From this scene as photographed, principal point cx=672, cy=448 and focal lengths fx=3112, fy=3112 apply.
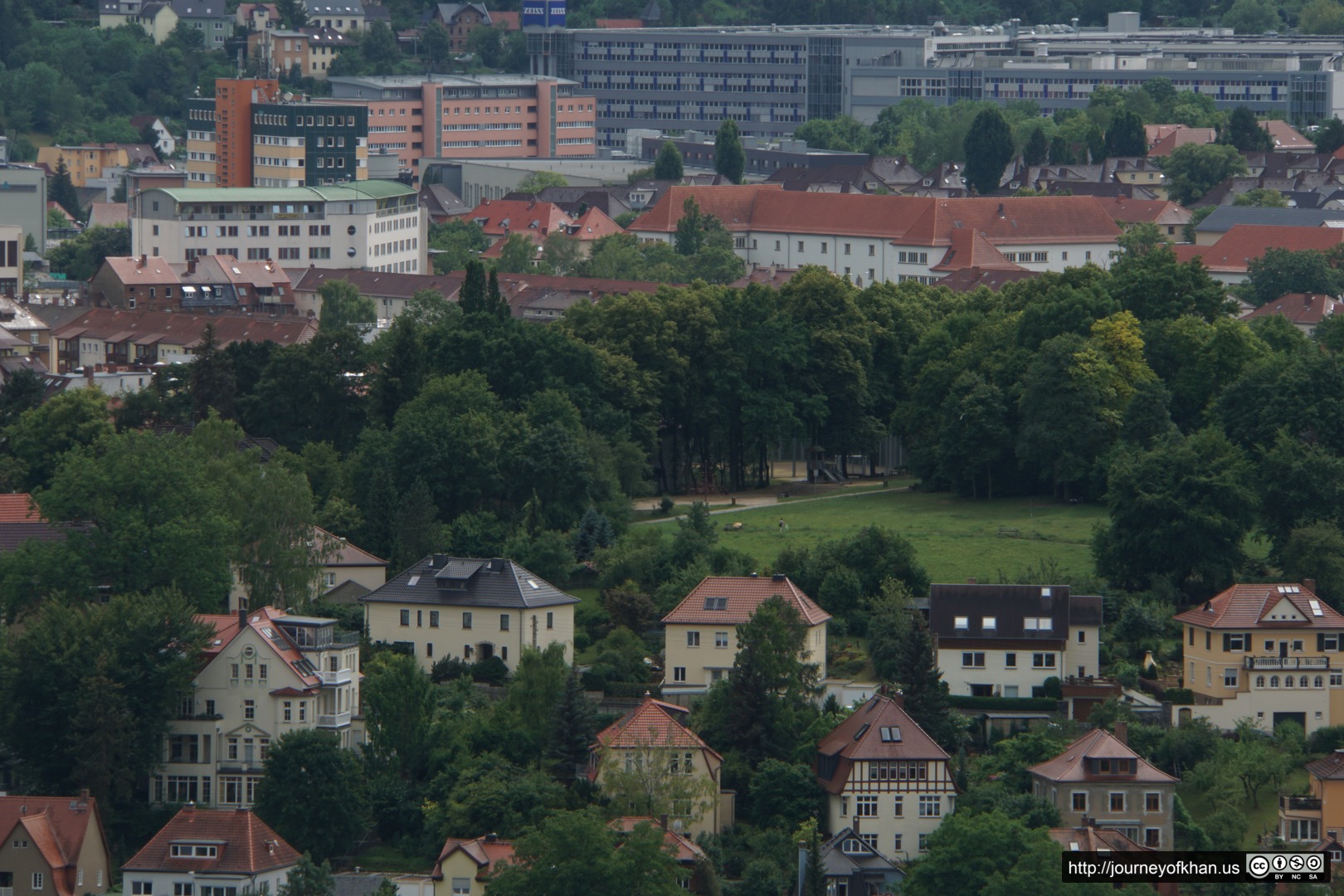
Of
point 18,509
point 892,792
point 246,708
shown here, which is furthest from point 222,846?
point 18,509

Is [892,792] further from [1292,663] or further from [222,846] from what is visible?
[222,846]

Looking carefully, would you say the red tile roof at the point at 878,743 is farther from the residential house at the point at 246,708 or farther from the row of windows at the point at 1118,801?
the residential house at the point at 246,708

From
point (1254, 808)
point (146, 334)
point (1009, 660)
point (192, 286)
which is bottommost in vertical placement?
point (1254, 808)

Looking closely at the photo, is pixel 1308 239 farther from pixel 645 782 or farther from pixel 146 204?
pixel 645 782

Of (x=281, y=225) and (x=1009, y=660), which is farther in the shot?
(x=281, y=225)

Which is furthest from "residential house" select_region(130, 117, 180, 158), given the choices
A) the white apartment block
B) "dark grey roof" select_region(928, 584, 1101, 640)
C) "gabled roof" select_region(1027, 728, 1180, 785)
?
"gabled roof" select_region(1027, 728, 1180, 785)

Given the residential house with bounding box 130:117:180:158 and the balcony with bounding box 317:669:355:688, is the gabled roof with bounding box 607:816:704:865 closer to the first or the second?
the balcony with bounding box 317:669:355:688

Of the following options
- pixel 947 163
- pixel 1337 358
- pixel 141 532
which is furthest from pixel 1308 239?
pixel 141 532
